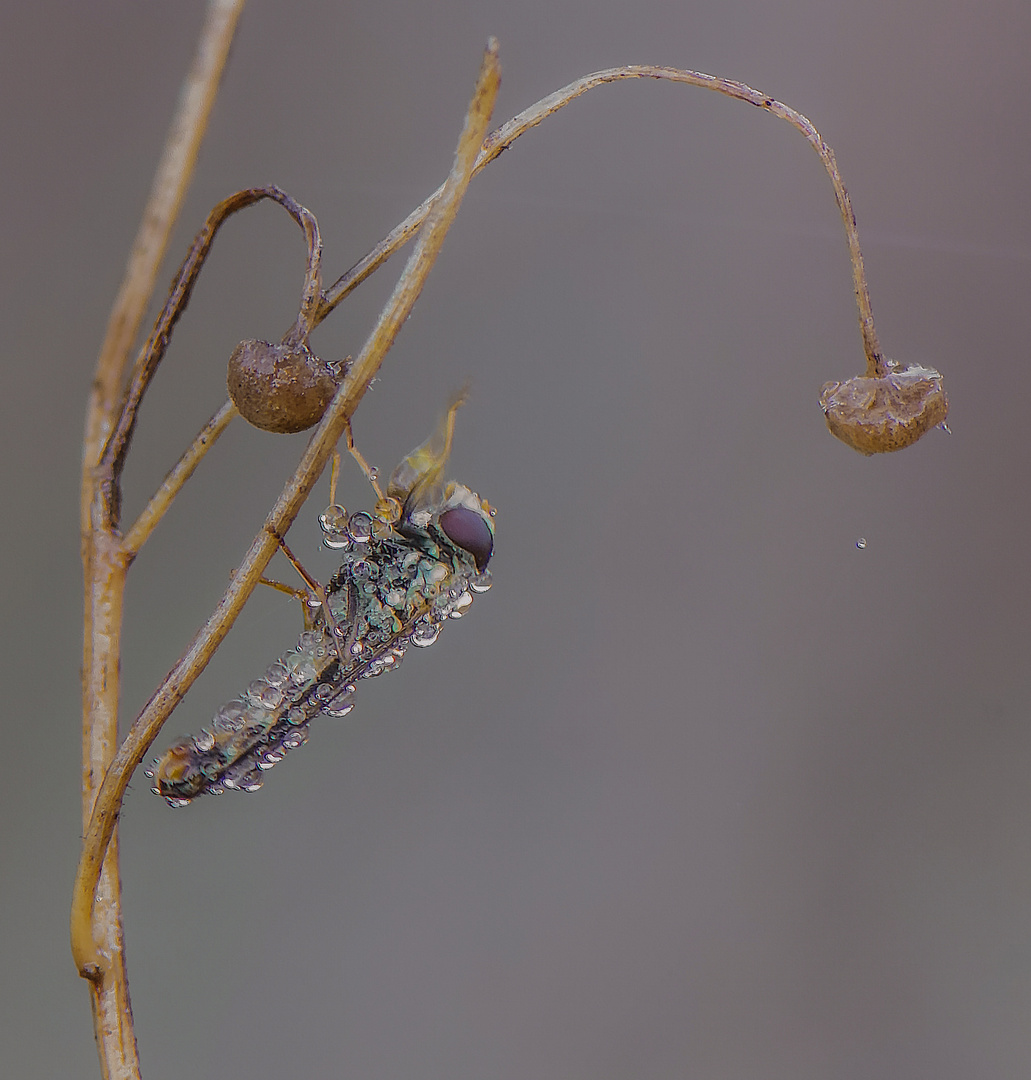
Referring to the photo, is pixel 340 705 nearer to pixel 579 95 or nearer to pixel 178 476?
pixel 178 476

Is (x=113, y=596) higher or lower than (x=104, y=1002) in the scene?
higher

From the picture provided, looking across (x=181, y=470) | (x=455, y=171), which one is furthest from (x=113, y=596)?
(x=455, y=171)

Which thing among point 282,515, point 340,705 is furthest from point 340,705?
point 282,515

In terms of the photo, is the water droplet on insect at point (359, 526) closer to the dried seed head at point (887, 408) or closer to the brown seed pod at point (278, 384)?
the brown seed pod at point (278, 384)

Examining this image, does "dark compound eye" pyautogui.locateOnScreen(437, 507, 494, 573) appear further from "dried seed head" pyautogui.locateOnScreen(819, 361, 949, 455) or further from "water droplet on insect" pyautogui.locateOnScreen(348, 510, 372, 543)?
"dried seed head" pyautogui.locateOnScreen(819, 361, 949, 455)

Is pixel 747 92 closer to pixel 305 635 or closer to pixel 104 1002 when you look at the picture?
pixel 305 635

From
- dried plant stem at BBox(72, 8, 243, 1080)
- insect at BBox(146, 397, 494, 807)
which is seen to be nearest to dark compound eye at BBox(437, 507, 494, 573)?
insect at BBox(146, 397, 494, 807)
